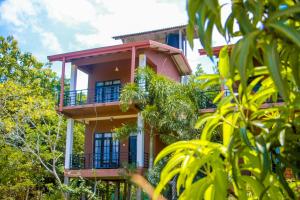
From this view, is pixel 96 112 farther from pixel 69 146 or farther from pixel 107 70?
pixel 107 70

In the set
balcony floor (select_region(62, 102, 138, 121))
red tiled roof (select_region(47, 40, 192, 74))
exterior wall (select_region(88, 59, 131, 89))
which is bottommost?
balcony floor (select_region(62, 102, 138, 121))

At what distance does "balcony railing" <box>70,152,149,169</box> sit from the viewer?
14.7 meters

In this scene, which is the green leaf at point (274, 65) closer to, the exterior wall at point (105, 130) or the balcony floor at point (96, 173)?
the balcony floor at point (96, 173)

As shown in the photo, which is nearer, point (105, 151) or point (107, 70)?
point (105, 151)

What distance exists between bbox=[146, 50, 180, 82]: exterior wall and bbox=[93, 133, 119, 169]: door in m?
3.03

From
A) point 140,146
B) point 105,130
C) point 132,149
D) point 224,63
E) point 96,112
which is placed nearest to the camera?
point 224,63

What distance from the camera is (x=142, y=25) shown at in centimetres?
1986

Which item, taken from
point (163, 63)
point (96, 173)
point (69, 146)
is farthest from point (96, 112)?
point (163, 63)

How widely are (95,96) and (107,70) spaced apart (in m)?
1.07

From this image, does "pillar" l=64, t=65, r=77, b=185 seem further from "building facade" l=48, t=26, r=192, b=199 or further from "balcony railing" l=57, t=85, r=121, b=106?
"balcony railing" l=57, t=85, r=121, b=106

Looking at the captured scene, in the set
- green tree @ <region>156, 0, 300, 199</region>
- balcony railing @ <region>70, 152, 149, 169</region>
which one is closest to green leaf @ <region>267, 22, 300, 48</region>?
green tree @ <region>156, 0, 300, 199</region>

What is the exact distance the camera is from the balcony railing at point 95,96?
591 inches

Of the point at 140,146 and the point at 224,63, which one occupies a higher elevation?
the point at 140,146

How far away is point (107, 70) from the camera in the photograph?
16.2 meters
